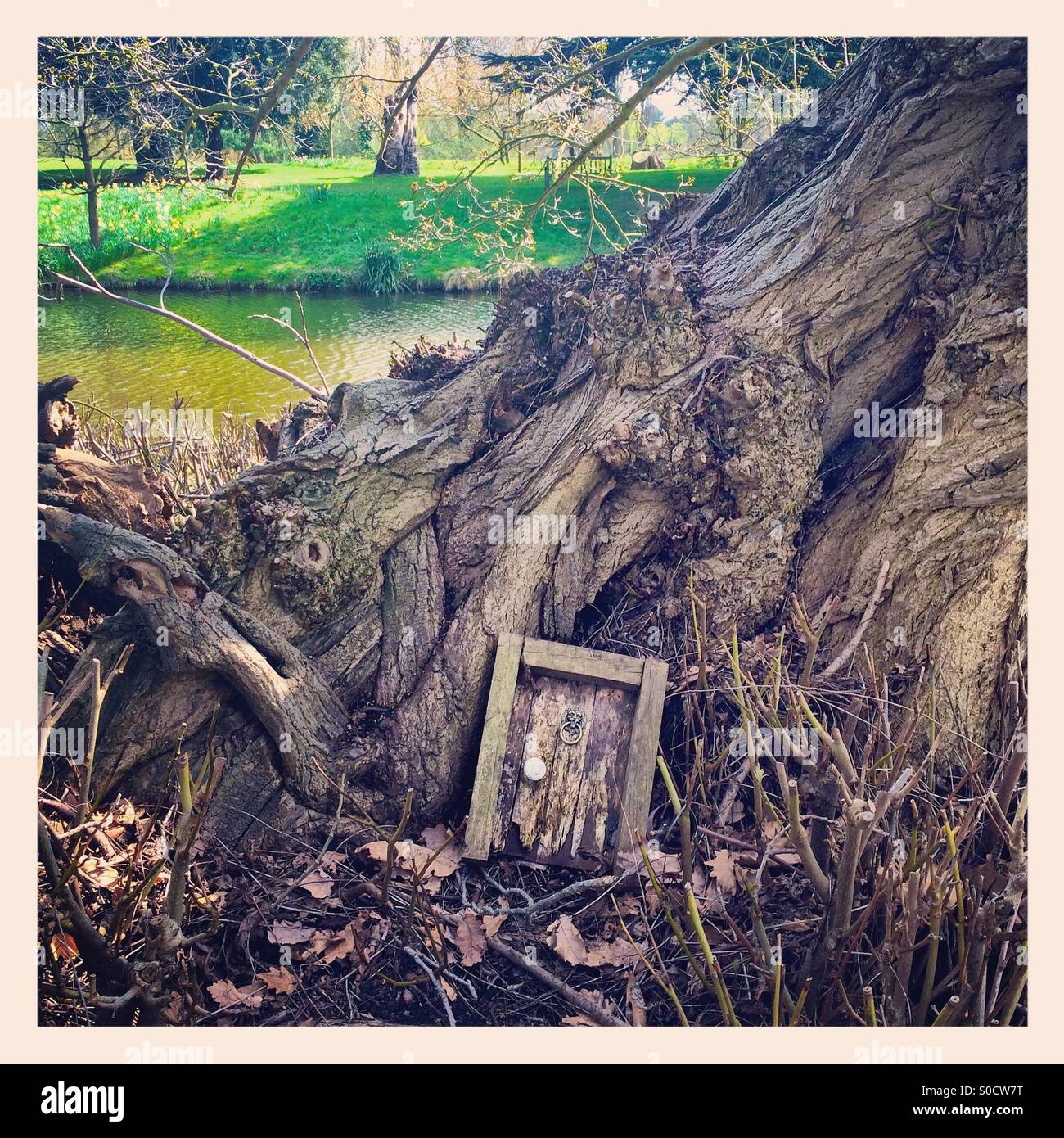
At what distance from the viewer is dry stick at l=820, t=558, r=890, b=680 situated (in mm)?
3252

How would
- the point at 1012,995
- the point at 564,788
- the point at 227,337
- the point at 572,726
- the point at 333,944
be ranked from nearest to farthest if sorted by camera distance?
the point at 1012,995 < the point at 333,944 < the point at 564,788 < the point at 572,726 < the point at 227,337

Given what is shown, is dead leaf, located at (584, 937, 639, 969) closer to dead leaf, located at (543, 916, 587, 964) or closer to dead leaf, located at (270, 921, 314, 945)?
dead leaf, located at (543, 916, 587, 964)

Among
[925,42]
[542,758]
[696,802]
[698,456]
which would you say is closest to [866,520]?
[698,456]

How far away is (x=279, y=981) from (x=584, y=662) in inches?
56.9

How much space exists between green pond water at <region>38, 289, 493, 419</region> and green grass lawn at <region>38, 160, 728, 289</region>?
1.06 ft

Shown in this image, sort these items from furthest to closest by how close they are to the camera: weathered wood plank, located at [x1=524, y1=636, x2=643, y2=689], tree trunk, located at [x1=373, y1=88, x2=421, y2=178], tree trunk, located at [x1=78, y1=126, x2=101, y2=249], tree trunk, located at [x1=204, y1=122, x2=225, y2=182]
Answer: tree trunk, located at [x1=373, y1=88, x2=421, y2=178] < tree trunk, located at [x1=204, y1=122, x2=225, y2=182] < tree trunk, located at [x1=78, y1=126, x2=101, y2=249] < weathered wood plank, located at [x1=524, y1=636, x2=643, y2=689]

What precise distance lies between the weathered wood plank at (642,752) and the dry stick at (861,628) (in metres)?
0.64

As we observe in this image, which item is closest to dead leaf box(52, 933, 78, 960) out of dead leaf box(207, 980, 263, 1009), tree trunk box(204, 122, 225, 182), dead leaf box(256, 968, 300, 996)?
dead leaf box(207, 980, 263, 1009)

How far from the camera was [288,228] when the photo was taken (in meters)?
11.3

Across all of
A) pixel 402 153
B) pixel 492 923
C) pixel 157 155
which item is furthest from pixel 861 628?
pixel 402 153

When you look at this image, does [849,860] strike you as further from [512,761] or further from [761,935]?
[512,761]

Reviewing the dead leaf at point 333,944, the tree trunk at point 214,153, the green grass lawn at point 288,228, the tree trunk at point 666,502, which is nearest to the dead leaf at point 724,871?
the tree trunk at point 666,502

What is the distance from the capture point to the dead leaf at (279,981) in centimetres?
249

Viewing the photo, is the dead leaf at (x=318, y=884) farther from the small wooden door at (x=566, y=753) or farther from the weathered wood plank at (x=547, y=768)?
the weathered wood plank at (x=547, y=768)
